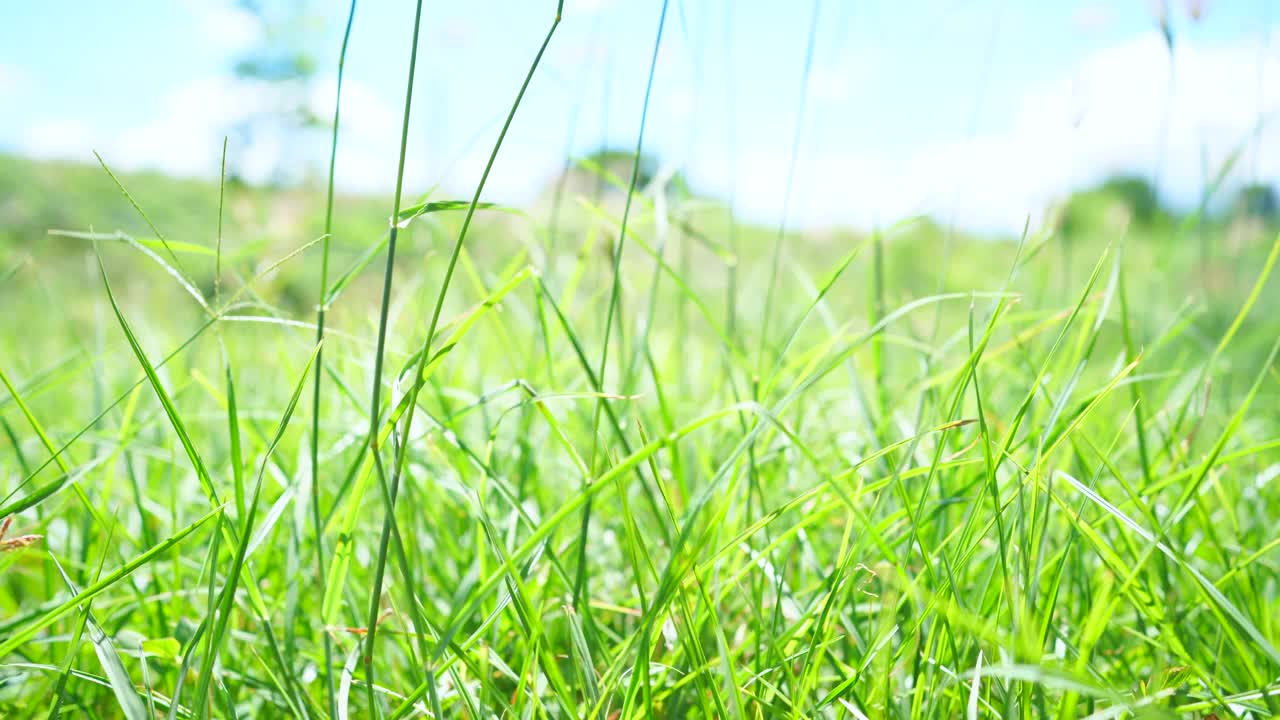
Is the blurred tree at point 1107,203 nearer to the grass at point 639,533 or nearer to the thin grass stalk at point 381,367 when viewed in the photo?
the grass at point 639,533

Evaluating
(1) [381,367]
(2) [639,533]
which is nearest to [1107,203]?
(2) [639,533]

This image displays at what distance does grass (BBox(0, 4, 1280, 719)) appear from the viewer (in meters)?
0.36

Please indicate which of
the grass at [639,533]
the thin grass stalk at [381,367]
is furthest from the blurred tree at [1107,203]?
the thin grass stalk at [381,367]

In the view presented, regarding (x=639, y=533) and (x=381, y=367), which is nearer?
(x=381, y=367)

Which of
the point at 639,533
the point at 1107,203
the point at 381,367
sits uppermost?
the point at 1107,203

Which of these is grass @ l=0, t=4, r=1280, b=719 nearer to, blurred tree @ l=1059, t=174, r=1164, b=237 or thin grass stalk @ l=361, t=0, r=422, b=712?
thin grass stalk @ l=361, t=0, r=422, b=712

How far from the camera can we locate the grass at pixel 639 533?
36 cm

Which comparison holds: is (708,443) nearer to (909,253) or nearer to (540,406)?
(540,406)

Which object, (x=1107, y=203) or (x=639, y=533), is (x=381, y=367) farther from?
(x=1107, y=203)

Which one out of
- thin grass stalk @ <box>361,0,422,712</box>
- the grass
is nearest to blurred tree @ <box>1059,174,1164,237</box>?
the grass

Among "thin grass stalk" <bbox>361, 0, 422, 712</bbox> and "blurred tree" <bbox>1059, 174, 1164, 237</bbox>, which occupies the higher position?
"blurred tree" <bbox>1059, 174, 1164, 237</bbox>

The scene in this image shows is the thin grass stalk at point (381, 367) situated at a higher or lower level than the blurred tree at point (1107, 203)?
lower

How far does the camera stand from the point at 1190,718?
1.49 ft

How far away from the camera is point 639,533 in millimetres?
462
